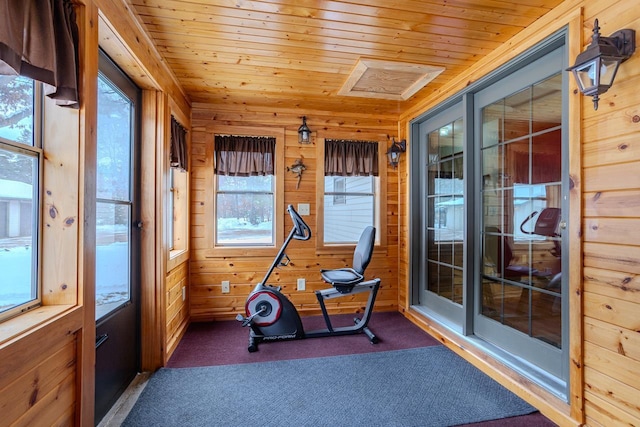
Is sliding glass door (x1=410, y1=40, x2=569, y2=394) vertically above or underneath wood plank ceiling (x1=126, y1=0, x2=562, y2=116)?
underneath

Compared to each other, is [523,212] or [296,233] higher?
[523,212]

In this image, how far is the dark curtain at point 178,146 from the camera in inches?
105

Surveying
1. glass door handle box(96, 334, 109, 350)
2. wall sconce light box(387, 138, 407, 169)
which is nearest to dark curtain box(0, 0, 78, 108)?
glass door handle box(96, 334, 109, 350)

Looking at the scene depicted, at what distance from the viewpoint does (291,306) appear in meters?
2.81

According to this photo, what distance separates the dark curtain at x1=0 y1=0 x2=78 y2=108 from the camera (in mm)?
987

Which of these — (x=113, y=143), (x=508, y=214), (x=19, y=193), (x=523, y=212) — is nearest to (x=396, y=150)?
(x=508, y=214)

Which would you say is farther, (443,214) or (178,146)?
(443,214)

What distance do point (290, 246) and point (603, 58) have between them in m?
2.87

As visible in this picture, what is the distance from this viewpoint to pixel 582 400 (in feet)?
5.24

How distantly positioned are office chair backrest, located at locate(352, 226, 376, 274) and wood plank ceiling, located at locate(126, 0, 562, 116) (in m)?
1.38

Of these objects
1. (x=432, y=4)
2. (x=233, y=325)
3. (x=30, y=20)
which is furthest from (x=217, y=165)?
(x=432, y=4)

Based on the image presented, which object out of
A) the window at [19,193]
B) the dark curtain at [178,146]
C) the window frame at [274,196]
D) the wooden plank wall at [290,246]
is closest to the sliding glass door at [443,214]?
the wooden plank wall at [290,246]

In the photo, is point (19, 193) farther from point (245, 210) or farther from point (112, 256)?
point (245, 210)

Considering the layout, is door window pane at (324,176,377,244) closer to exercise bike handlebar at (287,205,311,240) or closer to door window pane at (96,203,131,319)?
exercise bike handlebar at (287,205,311,240)
